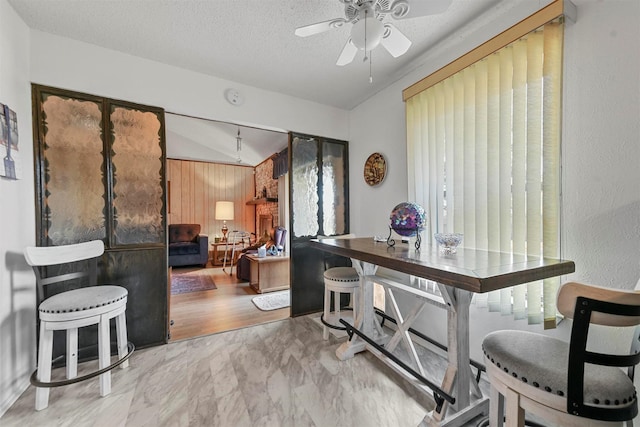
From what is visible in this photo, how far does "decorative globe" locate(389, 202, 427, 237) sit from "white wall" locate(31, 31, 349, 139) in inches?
70.5

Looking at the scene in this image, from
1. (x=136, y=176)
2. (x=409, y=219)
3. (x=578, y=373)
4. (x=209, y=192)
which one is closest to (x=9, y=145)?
(x=136, y=176)

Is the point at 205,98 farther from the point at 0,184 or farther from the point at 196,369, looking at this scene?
the point at 196,369

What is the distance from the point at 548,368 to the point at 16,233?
9.73 ft

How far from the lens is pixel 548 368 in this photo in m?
0.91

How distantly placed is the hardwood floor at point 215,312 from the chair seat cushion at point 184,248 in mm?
1875

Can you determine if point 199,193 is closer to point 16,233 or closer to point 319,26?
point 16,233

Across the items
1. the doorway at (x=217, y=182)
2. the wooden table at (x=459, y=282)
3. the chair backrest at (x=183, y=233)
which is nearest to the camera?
the wooden table at (x=459, y=282)

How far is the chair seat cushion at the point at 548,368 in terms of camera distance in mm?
815

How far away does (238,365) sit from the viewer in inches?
77.0

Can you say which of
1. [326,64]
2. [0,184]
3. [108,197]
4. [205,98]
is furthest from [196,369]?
[326,64]

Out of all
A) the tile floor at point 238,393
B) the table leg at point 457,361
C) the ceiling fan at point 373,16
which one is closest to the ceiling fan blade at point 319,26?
the ceiling fan at point 373,16

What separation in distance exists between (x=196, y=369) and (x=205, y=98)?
94.7 inches

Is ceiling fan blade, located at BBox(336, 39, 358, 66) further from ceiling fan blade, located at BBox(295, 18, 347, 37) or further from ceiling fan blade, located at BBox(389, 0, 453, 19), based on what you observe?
ceiling fan blade, located at BBox(389, 0, 453, 19)

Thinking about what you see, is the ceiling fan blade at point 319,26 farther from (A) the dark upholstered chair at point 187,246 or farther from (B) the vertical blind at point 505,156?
(A) the dark upholstered chair at point 187,246
